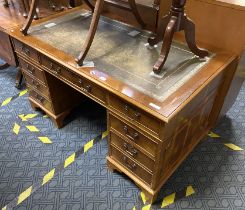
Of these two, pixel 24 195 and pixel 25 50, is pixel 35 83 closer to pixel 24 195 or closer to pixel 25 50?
pixel 25 50

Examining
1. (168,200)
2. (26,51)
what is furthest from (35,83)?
(168,200)

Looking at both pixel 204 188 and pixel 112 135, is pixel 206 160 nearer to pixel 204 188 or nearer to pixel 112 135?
pixel 204 188

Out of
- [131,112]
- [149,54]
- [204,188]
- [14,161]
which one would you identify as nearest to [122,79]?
[131,112]

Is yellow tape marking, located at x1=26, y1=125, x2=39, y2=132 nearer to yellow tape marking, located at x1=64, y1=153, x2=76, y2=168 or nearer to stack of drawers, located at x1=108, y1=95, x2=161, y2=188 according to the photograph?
yellow tape marking, located at x1=64, y1=153, x2=76, y2=168

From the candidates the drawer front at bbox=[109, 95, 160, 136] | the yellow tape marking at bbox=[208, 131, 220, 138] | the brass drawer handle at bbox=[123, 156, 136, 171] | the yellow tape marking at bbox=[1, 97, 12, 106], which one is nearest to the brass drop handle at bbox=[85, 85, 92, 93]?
the drawer front at bbox=[109, 95, 160, 136]

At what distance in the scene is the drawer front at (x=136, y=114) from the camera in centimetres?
100

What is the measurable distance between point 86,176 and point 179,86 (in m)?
0.79

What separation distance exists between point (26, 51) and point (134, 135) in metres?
0.85

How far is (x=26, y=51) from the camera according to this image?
1.48 meters

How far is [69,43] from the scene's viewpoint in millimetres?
1381

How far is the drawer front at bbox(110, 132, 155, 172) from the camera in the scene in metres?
1.18

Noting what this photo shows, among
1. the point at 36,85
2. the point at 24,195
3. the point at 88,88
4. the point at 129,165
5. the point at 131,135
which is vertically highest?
the point at 88,88

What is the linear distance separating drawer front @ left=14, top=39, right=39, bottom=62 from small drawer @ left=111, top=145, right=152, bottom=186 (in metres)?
0.69

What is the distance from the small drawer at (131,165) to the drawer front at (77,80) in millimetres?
327
